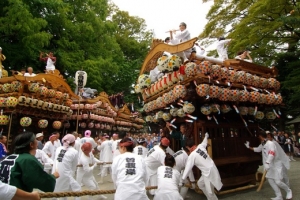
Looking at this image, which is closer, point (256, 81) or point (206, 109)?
point (206, 109)

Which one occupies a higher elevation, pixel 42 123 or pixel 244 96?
pixel 244 96

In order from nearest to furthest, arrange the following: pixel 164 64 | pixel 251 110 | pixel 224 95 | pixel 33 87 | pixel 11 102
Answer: pixel 224 95
pixel 164 64
pixel 251 110
pixel 11 102
pixel 33 87

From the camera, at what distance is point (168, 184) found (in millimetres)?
5000

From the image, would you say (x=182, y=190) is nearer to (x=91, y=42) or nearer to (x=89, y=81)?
(x=89, y=81)

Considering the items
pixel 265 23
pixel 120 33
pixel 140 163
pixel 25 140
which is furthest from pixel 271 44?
pixel 120 33

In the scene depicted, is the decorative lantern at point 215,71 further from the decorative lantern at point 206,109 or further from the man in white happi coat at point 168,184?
the man in white happi coat at point 168,184

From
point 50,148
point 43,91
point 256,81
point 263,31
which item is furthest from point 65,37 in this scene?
point 256,81

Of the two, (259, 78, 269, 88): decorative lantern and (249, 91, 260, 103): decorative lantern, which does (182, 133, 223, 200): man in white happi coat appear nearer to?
(249, 91, 260, 103): decorative lantern

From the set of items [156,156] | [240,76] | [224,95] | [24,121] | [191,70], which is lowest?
[156,156]

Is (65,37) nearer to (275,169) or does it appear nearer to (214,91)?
(214,91)

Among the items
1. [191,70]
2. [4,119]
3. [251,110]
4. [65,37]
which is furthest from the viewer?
[65,37]

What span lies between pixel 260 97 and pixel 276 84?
4.70 ft

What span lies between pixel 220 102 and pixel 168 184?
13.5 ft

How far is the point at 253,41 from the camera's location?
13953 mm
